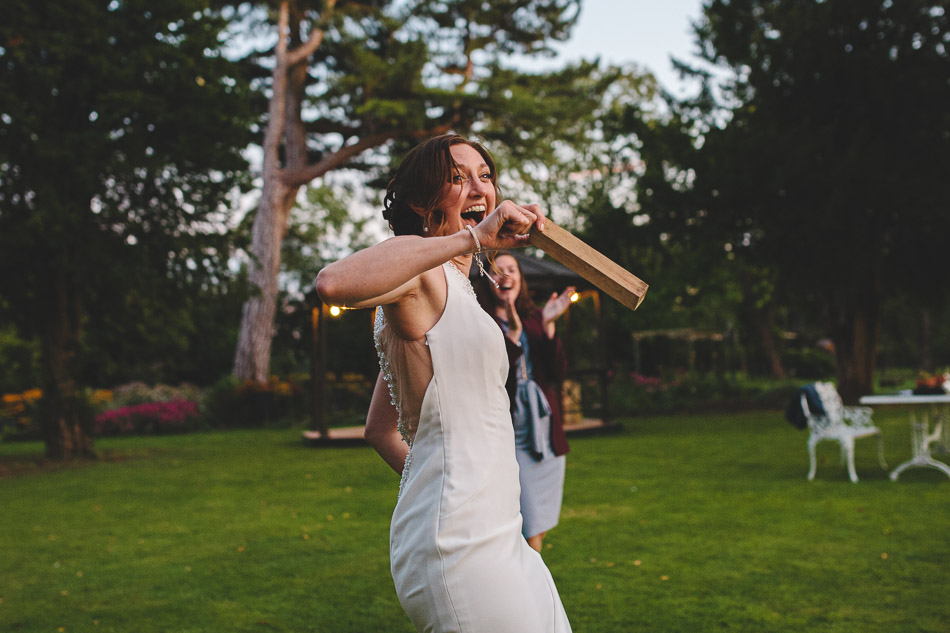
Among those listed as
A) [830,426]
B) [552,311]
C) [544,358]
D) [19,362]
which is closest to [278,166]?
[19,362]

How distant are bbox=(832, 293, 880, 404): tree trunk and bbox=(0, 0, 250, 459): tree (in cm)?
1559

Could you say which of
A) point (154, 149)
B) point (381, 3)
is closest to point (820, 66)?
point (381, 3)

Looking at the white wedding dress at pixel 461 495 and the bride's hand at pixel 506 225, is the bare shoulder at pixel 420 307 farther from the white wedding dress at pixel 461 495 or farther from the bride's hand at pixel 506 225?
the bride's hand at pixel 506 225

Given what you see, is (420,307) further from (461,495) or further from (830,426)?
(830,426)

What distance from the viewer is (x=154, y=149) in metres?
14.6

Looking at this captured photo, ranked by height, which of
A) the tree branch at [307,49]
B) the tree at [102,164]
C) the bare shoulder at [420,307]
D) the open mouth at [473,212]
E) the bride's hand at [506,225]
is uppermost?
the tree branch at [307,49]

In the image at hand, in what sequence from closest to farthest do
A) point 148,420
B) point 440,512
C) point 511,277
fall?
point 440,512 < point 511,277 < point 148,420

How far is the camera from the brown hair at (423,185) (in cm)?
205

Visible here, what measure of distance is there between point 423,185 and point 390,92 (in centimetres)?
2167

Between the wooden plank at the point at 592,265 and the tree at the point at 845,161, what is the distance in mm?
18524

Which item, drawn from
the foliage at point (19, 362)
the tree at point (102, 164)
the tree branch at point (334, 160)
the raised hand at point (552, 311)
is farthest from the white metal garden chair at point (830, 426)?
the foliage at point (19, 362)

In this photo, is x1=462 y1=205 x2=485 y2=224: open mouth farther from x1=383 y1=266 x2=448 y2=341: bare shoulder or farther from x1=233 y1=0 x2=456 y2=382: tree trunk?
x1=233 y1=0 x2=456 y2=382: tree trunk

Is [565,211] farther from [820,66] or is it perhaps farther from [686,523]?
[686,523]

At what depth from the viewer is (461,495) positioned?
6.01ft
